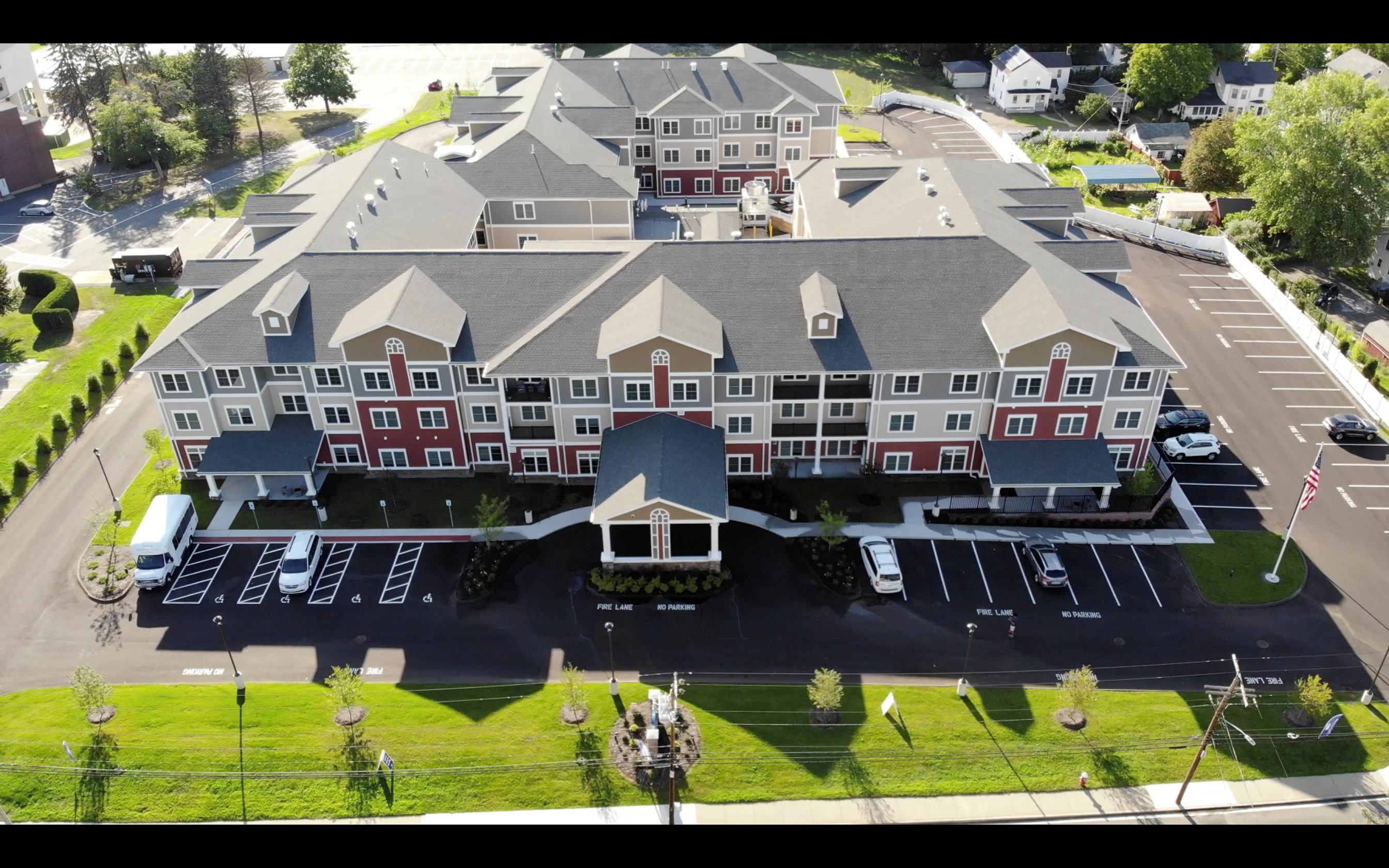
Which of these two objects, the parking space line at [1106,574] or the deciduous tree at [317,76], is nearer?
the parking space line at [1106,574]

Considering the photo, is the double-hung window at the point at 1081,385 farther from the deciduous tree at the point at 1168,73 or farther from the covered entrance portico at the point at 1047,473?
the deciduous tree at the point at 1168,73

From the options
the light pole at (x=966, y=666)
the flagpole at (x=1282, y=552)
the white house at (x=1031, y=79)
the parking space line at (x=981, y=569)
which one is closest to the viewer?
the light pole at (x=966, y=666)

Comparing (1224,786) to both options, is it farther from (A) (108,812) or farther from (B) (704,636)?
(A) (108,812)

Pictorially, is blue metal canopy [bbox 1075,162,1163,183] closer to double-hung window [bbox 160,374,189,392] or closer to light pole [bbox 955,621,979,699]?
light pole [bbox 955,621,979,699]

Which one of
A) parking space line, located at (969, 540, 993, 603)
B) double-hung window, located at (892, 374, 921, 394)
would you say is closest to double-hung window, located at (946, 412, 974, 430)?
double-hung window, located at (892, 374, 921, 394)

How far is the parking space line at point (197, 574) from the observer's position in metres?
56.8

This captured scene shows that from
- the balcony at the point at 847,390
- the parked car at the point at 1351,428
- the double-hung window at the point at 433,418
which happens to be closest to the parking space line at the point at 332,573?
the double-hung window at the point at 433,418

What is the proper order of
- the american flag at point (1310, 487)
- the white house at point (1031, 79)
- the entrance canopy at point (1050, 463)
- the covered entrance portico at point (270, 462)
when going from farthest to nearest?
the white house at point (1031, 79)
the covered entrance portico at point (270, 462)
the entrance canopy at point (1050, 463)
the american flag at point (1310, 487)

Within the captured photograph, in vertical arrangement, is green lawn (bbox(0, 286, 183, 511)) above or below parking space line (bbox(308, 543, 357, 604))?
above

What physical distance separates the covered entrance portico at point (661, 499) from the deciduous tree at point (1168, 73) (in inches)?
3790

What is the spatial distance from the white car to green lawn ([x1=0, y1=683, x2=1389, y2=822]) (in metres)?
6.69

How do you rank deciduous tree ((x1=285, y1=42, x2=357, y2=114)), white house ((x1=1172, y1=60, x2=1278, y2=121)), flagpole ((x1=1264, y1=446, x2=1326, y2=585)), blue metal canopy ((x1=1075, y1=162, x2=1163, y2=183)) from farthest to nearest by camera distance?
deciduous tree ((x1=285, y1=42, x2=357, y2=114)) < white house ((x1=1172, y1=60, x2=1278, y2=121)) < blue metal canopy ((x1=1075, y1=162, x2=1163, y2=183)) < flagpole ((x1=1264, y1=446, x2=1326, y2=585))

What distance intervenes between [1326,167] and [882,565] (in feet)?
205

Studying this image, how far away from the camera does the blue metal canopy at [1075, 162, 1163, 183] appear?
105688 mm
